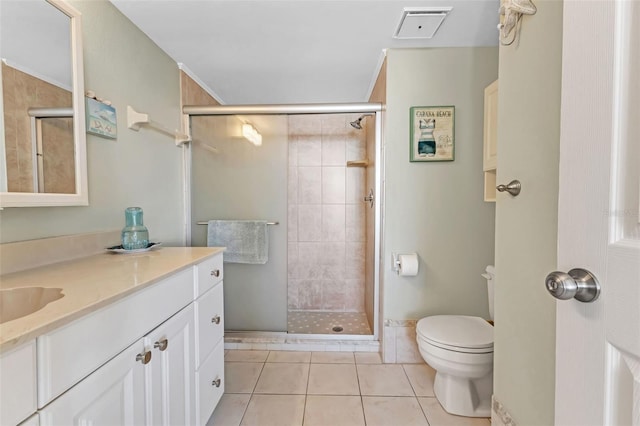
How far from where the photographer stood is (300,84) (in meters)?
2.40

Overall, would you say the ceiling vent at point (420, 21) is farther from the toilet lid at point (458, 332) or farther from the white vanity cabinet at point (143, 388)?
the white vanity cabinet at point (143, 388)

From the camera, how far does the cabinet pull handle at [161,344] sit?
938 millimetres

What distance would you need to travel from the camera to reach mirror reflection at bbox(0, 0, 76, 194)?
37.5 inches

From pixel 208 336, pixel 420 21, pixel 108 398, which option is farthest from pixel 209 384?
pixel 420 21

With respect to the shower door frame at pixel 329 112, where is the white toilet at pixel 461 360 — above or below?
below

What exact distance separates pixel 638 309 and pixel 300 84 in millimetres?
2430

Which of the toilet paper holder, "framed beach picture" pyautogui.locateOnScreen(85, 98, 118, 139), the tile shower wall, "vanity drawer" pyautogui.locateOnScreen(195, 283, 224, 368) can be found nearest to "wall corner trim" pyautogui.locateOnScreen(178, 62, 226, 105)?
the tile shower wall

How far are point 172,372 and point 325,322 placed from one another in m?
1.78

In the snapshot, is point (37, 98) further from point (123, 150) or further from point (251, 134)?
point (251, 134)

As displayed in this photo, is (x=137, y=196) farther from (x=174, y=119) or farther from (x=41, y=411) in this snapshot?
(x=41, y=411)

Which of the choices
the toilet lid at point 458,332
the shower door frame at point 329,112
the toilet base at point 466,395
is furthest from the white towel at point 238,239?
the toilet base at point 466,395

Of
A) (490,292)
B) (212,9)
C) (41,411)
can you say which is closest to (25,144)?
(41,411)

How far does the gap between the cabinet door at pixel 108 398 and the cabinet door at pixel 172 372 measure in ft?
0.17

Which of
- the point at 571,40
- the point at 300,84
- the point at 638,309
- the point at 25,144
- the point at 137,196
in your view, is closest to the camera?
the point at 638,309
